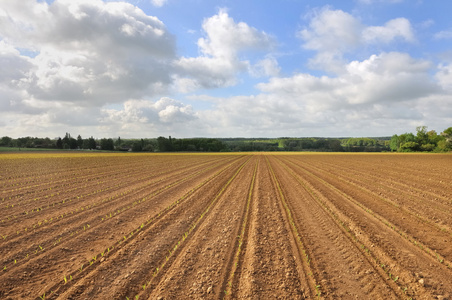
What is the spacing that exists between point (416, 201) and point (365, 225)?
6.06m

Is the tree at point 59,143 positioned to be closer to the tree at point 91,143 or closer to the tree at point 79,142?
the tree at point 79,142

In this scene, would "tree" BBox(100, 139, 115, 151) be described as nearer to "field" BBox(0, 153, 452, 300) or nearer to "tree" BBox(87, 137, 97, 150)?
"tree" BBox(87, 137, 97, 150)

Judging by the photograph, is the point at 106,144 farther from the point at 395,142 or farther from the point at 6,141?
the point at 395,142

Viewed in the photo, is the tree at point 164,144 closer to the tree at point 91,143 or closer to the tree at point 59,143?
the tree at point 91,143

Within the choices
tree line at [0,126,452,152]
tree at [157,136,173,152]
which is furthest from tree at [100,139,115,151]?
tree at [157,136,173,152]

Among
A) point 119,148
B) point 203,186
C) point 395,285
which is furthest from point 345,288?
point 119,148

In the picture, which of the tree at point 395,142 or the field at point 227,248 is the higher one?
the tree at point 395,142

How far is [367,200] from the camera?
12.4 m

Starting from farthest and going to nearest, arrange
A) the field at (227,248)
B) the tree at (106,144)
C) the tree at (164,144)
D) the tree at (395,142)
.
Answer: the tree at (164,144), the tree at (106,144), the tree at (395,142), the field at (227,248)

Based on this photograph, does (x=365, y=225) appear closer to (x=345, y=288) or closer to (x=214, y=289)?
(x=345, y=288)

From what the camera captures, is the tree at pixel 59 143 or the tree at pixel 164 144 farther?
the tree at pixel 59 143

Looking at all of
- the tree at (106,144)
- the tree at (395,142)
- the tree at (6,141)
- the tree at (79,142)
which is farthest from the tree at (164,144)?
the tree at (395,142)

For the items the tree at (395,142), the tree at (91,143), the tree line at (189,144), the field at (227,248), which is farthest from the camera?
the tree at (91,143)

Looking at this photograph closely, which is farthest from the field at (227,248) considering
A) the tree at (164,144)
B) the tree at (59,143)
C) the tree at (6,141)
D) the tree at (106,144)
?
the tree at (6,141)
